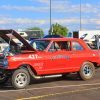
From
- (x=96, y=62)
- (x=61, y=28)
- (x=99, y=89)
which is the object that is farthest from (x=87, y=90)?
(x=61, y=28)

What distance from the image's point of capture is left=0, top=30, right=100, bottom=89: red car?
7104mm

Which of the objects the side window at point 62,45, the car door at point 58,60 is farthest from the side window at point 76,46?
the car door at point 58,60

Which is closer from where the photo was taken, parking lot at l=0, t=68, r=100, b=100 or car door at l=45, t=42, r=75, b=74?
parking lot at l=0, t=68, r=100, b=100

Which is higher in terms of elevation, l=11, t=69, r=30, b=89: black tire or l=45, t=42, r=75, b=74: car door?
l=45, t=42, r=75, b=74: car door

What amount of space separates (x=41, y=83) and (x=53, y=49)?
1.37 m

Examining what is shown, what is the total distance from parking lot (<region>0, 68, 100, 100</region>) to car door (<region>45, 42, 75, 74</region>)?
0.56 m

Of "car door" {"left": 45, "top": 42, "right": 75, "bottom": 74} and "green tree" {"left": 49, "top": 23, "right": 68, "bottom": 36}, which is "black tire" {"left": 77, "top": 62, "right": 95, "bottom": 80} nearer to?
"car door" {"left": 45, "top": 42, "right": 75, "bottom": 74}

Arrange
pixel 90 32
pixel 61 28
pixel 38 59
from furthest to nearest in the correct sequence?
pixel 61 28
pixel 90 32
pixel 38 59

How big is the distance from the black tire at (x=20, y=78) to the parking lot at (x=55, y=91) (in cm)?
17

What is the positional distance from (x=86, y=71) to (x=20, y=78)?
2814 millimetres

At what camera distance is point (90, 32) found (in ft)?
132

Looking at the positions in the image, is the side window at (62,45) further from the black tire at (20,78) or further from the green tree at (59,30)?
the green tree at (59,30)

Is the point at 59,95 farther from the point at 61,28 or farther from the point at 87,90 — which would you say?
the point at 61,28

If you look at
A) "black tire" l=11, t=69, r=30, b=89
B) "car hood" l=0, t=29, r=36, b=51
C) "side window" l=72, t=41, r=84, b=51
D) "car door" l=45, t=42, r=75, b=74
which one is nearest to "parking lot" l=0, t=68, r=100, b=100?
"black tire" l=11, t=69, r=30, b=89
